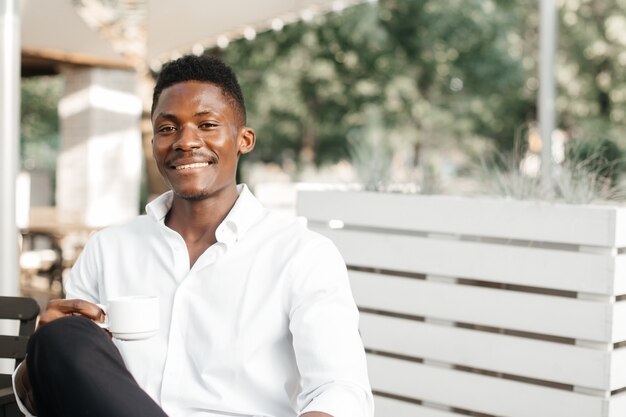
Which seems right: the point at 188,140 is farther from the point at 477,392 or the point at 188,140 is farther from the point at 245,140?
the point at 477,392

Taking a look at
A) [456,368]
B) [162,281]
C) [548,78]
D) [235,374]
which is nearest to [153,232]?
[162,281]

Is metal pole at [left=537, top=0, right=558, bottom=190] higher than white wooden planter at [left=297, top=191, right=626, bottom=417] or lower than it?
higher

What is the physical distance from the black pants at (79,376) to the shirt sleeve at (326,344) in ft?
1.03

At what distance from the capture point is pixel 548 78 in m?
6.91

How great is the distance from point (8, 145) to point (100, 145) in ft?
20.1

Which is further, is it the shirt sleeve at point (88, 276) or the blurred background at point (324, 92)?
the blurred background at point (324, 92)

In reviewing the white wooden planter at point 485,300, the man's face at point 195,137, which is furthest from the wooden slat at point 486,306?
the man's face at point 195,137

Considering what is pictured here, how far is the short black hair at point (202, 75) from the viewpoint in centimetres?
211

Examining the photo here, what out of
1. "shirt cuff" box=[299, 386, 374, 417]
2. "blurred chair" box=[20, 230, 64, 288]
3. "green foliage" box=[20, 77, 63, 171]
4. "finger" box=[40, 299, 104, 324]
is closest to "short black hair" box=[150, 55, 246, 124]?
"finger" box=[40, 299, 104, 324]

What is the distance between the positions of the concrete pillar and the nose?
809cm

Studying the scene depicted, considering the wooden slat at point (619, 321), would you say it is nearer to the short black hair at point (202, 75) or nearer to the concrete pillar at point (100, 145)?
the short black hair at point (202, 75)

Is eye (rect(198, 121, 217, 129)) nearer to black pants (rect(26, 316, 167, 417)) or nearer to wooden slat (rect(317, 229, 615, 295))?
black pants (rect(26, 316, 167, 417))

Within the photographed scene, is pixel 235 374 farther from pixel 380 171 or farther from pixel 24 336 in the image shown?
pixel 380 171

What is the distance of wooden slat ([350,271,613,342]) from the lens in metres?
3.44
